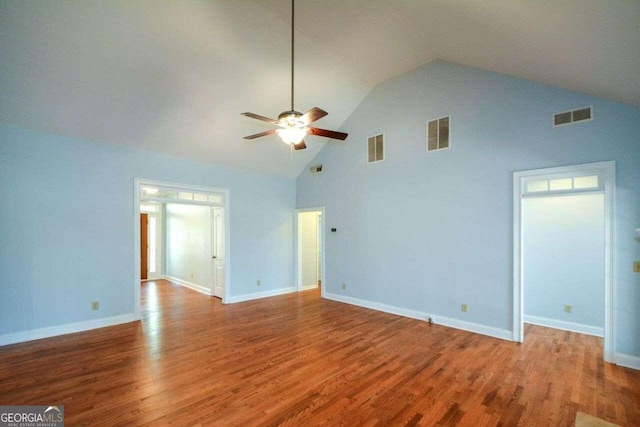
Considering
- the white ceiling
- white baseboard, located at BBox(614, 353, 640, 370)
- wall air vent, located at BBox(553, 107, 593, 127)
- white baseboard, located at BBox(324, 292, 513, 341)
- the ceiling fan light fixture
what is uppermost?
the white ceiling

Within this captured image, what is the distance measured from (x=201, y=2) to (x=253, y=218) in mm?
4200

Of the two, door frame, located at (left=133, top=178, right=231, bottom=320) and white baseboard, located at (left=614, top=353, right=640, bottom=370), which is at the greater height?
door frame, located at (left=133, top=178, right=231, bottom=320)

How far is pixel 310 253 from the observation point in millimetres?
7543

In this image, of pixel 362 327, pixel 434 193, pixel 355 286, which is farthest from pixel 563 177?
pixel 355 286

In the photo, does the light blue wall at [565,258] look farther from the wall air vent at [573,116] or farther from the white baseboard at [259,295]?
the white baseboard at [259,295]

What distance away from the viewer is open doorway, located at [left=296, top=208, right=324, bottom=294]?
7188 mm

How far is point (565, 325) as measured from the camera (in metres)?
4.32

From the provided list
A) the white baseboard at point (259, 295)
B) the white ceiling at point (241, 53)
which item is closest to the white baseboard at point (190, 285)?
the white baseboard at point (259, 295)

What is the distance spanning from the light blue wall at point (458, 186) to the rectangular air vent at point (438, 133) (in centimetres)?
10

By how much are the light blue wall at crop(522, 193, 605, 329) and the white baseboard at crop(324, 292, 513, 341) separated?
1.21 metres

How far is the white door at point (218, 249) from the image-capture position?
6.18 m

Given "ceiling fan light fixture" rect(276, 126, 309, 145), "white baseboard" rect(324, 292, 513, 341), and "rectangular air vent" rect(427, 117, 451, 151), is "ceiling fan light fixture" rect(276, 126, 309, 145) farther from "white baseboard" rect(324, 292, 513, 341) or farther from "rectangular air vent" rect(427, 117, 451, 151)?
"white baseboard" rect(324, 292, 513, 341)

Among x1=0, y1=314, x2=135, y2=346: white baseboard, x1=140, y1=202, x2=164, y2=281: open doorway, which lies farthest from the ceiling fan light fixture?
x1=140, y1=202, x2=164, y2=281: open doorway

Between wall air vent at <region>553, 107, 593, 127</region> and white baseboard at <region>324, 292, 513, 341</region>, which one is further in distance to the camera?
white baseboard at <region>324, 292, 513, 341</region>
